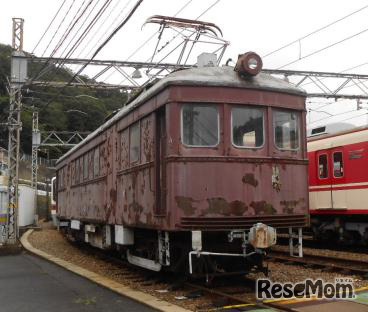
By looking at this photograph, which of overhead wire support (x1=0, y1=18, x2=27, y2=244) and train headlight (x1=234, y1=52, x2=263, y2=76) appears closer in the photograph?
train headlight (x1=234, y1=52, x2=263, y2=76)

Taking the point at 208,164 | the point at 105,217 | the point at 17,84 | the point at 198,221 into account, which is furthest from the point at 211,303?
the point at 17,84

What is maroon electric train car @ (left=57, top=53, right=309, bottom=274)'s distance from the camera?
713 cm

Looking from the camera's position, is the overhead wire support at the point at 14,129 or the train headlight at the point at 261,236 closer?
the train headlight at the point at 261,236

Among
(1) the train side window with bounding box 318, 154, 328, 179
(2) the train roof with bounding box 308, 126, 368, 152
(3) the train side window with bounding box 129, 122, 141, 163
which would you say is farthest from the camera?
(1) the train side window with bounding box 318, 154, 328, 179

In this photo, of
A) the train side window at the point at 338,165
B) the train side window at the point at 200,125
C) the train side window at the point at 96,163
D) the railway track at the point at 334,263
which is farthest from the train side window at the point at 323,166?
the train side window at the point at 200,125

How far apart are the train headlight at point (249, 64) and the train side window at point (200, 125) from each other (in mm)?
755

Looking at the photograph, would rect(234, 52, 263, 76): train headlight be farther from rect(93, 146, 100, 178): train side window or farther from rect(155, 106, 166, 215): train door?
rect(93, 146, 100, 178): train side window

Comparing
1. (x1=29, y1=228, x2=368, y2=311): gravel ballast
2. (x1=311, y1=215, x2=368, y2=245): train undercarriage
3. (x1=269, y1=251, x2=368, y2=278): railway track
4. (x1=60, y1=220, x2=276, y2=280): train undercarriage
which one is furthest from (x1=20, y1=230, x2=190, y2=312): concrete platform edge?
(x1=311, y1=215, x2=368, y2=245): train undercarriage

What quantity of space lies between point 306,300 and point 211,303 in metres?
1.25

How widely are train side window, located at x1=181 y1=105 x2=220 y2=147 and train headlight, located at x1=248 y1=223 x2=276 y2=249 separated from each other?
4.37 feet

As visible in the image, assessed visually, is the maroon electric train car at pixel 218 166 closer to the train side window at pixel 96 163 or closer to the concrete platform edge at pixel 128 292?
the concrete platform edge at pixel 128 292

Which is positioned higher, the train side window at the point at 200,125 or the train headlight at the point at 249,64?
the train headlight at the point at 249,64

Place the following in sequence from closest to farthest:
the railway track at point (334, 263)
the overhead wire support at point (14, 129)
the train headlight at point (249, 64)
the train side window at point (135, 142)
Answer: the train headlight at point (249, 64)
the train side window at point (135, 142)
the railway track at point (334, 263)
the overhead wire support at point (14, 129)

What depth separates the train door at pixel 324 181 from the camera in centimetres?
1451
